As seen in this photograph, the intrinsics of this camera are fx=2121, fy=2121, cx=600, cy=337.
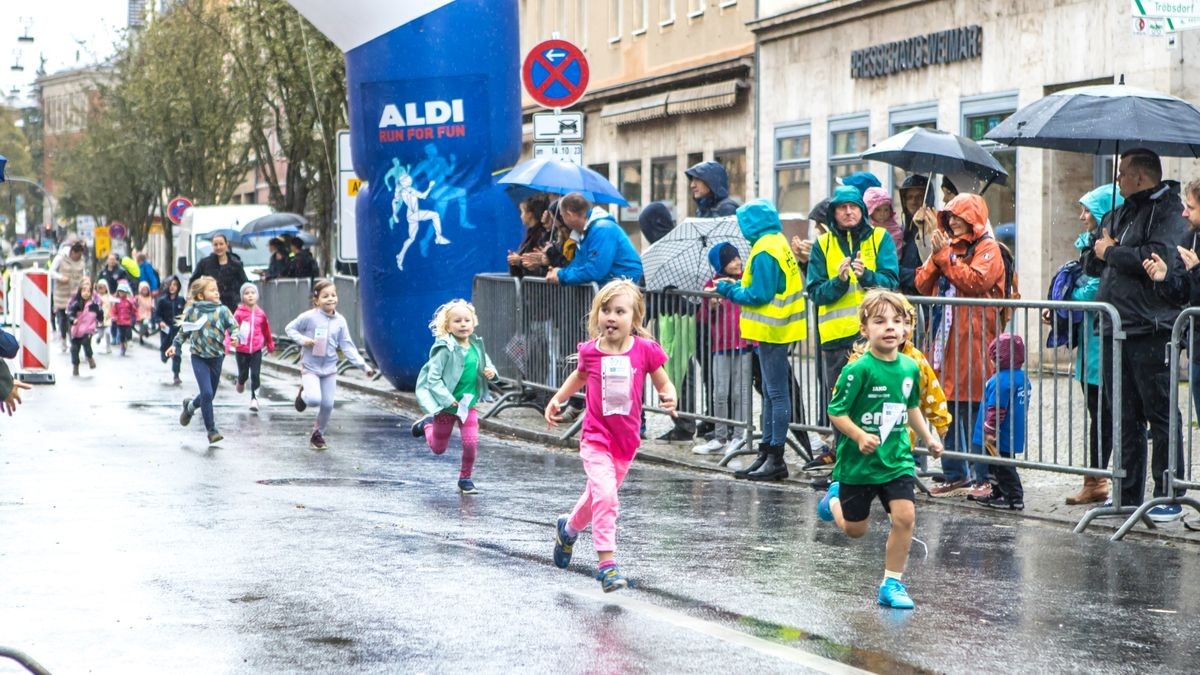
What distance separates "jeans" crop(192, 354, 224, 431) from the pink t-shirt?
24.8 ft

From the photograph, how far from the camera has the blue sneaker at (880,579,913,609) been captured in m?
8.31

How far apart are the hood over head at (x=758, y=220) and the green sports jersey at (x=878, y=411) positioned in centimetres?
458

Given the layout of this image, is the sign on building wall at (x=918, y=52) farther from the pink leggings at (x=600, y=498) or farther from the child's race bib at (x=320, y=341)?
the pink leggings at (x=600, y=498)

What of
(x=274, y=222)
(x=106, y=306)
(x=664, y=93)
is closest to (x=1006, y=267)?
(x=664, y=93)

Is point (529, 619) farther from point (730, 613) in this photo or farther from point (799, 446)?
point (799, 446)

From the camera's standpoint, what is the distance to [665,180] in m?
37.0

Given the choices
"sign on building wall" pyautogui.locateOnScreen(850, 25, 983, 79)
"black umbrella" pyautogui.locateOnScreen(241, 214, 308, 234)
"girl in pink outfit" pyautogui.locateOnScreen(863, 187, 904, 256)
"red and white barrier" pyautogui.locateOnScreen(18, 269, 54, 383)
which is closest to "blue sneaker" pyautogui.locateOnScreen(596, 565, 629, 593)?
"girl in pink outfit" pyautogui.locateOnScreen(863, 187, 904, 256)

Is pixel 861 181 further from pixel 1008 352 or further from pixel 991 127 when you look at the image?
pixel 991 127

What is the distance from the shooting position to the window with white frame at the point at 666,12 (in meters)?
36.4

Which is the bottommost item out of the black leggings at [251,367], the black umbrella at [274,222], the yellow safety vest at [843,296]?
the black leggings at [251,367]

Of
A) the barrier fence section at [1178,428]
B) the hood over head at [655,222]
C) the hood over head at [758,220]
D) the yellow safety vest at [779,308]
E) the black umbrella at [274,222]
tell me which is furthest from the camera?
the black umbrella at [274,222]

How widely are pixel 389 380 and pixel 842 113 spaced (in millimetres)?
9195

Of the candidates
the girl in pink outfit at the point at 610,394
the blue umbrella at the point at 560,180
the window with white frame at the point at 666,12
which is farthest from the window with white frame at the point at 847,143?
the girl in pink outfit at the point at 610,394

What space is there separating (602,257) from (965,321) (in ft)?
15.1
